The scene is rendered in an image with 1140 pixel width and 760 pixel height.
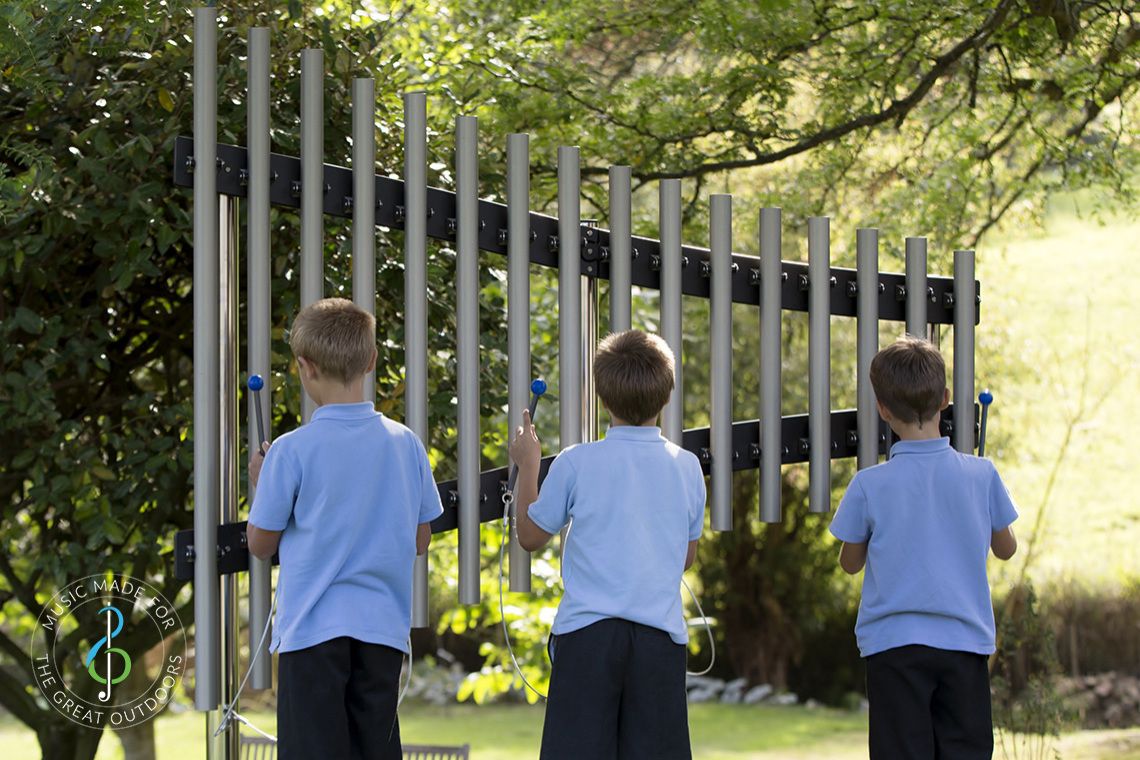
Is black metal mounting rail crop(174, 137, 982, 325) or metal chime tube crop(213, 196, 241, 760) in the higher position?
black metal mounting rail crop(174, 137, 982, 325)

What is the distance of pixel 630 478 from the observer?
289cm

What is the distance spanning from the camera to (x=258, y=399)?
3.08 m

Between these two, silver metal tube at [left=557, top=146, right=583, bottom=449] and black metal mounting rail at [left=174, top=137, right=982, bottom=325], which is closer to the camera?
black metal mounting rail at [left=174, top=137, right=982, bottom=325]

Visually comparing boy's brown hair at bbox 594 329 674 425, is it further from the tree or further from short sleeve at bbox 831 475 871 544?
the tree

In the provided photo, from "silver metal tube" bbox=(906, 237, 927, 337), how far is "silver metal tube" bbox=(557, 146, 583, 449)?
1.07 meters

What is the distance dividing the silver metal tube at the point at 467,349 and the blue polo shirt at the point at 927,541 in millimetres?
902

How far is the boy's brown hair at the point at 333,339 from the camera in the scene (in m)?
2.81

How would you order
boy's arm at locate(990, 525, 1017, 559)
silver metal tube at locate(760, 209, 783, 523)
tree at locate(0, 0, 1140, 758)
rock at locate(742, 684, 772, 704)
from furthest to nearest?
rock at locate(742, 684, 772, 704) → tree at locate(0, 0, 1140, 758) → silver metal tube at locate(760, 209, 783, 523) → boy's arm at locate(990, 525, 1017, 559)

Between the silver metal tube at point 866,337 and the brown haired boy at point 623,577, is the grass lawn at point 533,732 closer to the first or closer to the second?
the silver metal tube at point 866,337

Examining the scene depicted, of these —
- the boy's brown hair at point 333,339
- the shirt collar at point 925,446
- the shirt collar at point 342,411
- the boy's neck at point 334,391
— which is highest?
the boy's brown hair at point 333,339

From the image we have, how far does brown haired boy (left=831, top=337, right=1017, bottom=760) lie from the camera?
3.09 meters

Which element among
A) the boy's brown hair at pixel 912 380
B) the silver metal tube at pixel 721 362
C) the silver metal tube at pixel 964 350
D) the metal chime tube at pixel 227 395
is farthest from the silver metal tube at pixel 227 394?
the silver metal tube at pixel 964 350

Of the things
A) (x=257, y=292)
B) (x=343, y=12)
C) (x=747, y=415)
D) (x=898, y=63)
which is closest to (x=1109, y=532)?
(x=747, y=415)
